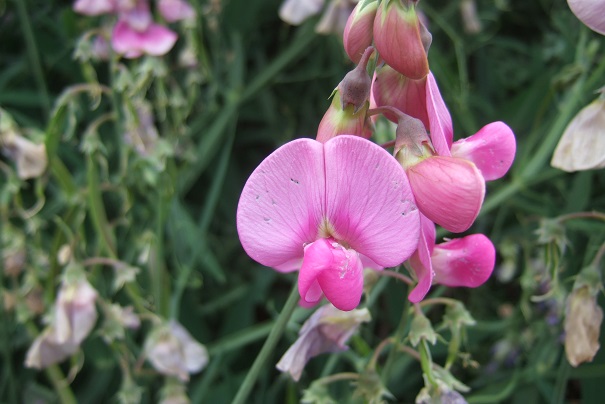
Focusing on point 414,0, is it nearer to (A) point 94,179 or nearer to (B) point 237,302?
(A) point 94,179

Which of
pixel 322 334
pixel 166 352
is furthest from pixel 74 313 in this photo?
pixel 322 334

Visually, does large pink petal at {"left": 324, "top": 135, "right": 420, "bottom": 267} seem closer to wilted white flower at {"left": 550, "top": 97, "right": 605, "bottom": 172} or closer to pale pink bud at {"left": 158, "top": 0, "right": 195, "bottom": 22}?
wilted white flower at {"left": 550, "top": 97, "right": 605, "bottom": 172}

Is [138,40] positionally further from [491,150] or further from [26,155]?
[491,150]

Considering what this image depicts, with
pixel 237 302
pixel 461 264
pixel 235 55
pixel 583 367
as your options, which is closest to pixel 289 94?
pixel 235 55

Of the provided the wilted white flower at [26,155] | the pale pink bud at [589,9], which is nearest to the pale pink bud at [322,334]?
the pale pink bud at [589,9]

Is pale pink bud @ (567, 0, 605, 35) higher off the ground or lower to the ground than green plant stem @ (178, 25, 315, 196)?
higher

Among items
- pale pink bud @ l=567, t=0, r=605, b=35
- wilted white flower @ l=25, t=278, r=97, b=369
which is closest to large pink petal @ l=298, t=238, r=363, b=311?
pale pink bud @ l=567, t=0, r=605, b=35

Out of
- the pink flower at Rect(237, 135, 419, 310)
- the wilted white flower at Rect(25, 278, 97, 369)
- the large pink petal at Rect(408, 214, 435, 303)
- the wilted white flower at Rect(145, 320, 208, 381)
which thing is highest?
the pink flower at Rect(237, 135, 419, 310)
